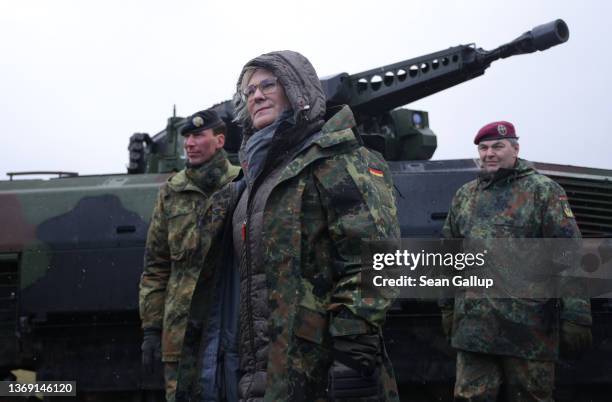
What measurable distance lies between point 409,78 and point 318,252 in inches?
208

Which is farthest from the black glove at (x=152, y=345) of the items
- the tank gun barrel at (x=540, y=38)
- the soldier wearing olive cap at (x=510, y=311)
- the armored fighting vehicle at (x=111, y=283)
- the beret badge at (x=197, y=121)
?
the tank gun barrel at (x=540, y=38)

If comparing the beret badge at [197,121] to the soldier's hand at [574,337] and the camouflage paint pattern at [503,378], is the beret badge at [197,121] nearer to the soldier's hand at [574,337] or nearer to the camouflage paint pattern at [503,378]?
the camouflage paint pattern at [503,378]

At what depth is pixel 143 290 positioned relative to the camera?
4387 mm

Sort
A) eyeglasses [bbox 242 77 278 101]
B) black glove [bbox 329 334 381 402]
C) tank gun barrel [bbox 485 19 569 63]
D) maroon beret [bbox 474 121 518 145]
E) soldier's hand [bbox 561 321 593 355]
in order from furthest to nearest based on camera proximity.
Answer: tank gun barrel [bbox 485 19 569 63] < maroon beret [bbox 474 121 518 145] < soldier's hand [bbox 561 321 593 355] < eyeglasses [bbox 242 77 278 101] < black glove [bbox 329 334 381 402]

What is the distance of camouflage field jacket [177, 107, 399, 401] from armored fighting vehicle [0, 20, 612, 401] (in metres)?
3.40

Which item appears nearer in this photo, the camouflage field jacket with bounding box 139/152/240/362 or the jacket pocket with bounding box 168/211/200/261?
the camouflage field jacket with bounding box 139/152/240/362

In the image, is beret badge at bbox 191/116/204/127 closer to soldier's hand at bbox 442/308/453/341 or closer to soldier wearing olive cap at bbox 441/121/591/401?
soldier wearing olive cap at bbox 441/121/591/401

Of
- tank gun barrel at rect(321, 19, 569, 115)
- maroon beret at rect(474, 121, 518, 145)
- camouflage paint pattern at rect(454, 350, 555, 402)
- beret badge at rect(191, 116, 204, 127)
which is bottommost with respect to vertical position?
camouflage paint pattern at rect(454, 350, 555, 402)

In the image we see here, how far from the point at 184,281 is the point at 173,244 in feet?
0.80

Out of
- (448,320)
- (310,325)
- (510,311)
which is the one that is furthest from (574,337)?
(310,325)

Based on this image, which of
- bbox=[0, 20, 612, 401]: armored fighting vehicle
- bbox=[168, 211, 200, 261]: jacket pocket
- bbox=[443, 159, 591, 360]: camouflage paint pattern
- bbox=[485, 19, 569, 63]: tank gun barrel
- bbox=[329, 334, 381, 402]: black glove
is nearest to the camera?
bbox=[329, 334, 381, 402]: black glove

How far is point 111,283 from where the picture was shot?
6.14m

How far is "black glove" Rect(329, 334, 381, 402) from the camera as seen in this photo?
2.16 metres

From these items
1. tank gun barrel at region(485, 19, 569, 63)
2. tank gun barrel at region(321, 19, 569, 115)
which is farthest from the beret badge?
tank gun barrel at region(485, 19, 569, 63)
